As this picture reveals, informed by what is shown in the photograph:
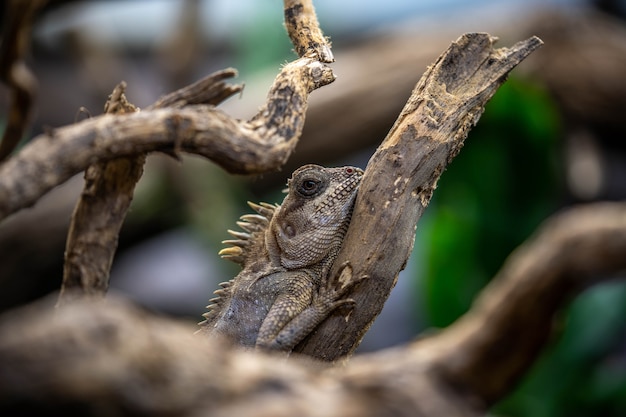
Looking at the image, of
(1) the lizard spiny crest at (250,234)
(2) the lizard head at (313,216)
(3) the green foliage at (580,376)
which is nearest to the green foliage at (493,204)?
(3) the green foliage at (580,376)

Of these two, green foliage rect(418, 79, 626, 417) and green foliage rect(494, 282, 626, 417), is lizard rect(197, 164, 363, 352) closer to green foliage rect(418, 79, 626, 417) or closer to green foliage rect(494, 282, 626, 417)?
green foliage rect(418, 79, 626, 417)

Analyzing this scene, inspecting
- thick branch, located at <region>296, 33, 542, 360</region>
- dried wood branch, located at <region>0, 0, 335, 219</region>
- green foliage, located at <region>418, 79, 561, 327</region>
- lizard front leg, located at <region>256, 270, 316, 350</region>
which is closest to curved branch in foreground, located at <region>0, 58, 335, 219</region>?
dried wood branch, located at <region>0, 0, 335, 219</region>

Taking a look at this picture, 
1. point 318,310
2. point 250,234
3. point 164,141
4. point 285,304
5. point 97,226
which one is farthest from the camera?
point 250,234

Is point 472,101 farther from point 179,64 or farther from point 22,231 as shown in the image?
point 22,231

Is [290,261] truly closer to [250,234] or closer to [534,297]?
[250,234]

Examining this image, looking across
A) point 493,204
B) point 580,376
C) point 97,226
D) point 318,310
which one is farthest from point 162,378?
point 580,376
